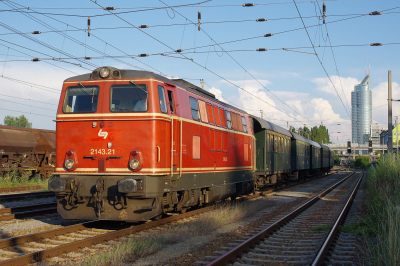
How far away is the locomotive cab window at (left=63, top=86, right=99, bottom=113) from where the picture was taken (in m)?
9.31

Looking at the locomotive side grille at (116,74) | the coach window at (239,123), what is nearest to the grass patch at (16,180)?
the coach window at (239,123)

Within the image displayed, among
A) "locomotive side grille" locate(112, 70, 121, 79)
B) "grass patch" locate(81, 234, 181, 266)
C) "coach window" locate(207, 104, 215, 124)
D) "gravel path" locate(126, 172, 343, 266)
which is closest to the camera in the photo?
"grass patch" locate(81, 234, 181, 266)

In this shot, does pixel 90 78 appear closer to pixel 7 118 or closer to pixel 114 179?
pixel 114 179

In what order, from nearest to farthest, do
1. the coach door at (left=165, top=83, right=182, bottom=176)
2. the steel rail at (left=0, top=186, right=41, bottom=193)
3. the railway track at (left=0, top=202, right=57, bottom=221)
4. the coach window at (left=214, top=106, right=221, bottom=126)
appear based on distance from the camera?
1. the coach door at (left=165, top=83, right=182, bottom=176)
2. the railway track at (left=0, top=202, right=57, bottom=221)
3. the coach window at (left=214, top=106, right=221, bottom=126)
4. the steel rail at (left=0, top=186, right=41, bottom=193)

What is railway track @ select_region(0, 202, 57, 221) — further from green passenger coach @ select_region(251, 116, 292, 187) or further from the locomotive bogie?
green passenger coach @ select_region(251, 116, 292, 187)

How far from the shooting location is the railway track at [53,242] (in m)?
6.55

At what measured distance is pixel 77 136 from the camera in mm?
9195

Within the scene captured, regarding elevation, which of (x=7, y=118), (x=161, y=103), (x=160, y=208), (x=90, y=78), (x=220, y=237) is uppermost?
(x=7, y=118)

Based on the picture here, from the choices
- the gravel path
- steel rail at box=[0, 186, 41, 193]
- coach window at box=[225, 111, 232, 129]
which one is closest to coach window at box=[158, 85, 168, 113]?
the gravel path

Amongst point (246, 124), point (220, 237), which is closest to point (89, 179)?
point (220, 237)

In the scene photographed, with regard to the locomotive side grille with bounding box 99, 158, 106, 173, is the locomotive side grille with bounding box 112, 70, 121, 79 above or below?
above

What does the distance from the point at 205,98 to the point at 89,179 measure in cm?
474

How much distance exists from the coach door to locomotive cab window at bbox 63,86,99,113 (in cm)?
172

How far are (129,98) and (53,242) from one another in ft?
11.4
